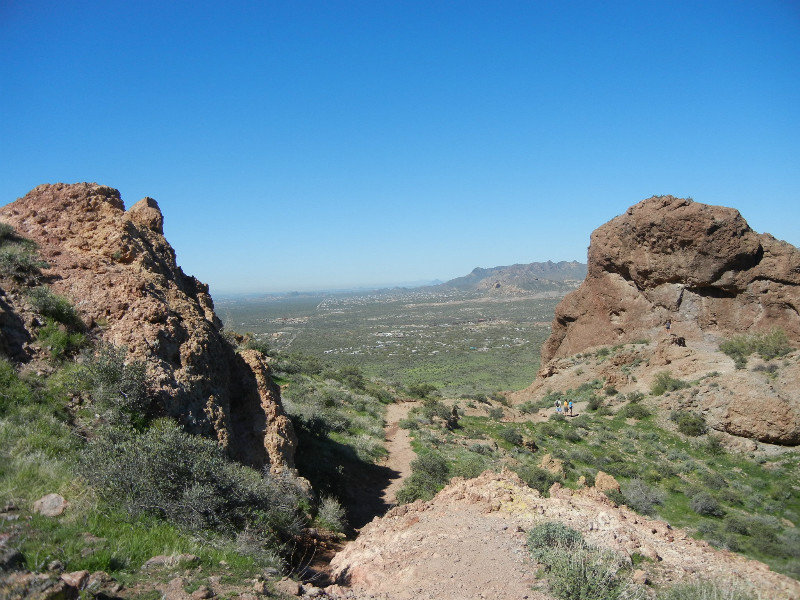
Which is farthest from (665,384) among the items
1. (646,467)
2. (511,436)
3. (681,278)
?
(681,278)

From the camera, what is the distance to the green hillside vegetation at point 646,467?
10789 millimetres

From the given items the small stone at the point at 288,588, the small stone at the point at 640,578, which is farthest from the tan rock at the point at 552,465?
the small stone at the point at 288,588

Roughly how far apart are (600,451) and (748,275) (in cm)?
1602

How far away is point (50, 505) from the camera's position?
439cm

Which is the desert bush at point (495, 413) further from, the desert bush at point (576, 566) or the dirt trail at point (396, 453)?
the desert bush at point (576, 566)

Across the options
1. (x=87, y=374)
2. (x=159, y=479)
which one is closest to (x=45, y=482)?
(x=159, y=479)

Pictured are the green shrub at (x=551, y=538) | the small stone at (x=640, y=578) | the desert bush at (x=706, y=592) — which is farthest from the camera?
the green shrub at (x=551, y=538)

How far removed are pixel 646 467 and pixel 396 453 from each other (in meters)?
8.49

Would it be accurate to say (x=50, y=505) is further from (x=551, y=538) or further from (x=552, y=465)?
(x=552, y=465)

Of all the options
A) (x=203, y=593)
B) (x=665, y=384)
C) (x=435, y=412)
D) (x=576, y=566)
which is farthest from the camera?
(x=665, y=384)

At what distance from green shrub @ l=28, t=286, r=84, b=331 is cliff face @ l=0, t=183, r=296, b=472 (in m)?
0.16

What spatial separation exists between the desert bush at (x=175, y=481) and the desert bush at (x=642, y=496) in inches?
385

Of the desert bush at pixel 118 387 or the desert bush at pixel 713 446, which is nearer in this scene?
the desert bush at pixel 118 387

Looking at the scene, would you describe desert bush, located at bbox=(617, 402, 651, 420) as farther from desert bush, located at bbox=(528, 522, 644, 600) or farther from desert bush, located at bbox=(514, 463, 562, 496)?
desert bush, located at bbox=(528, 522, 644, 600)
